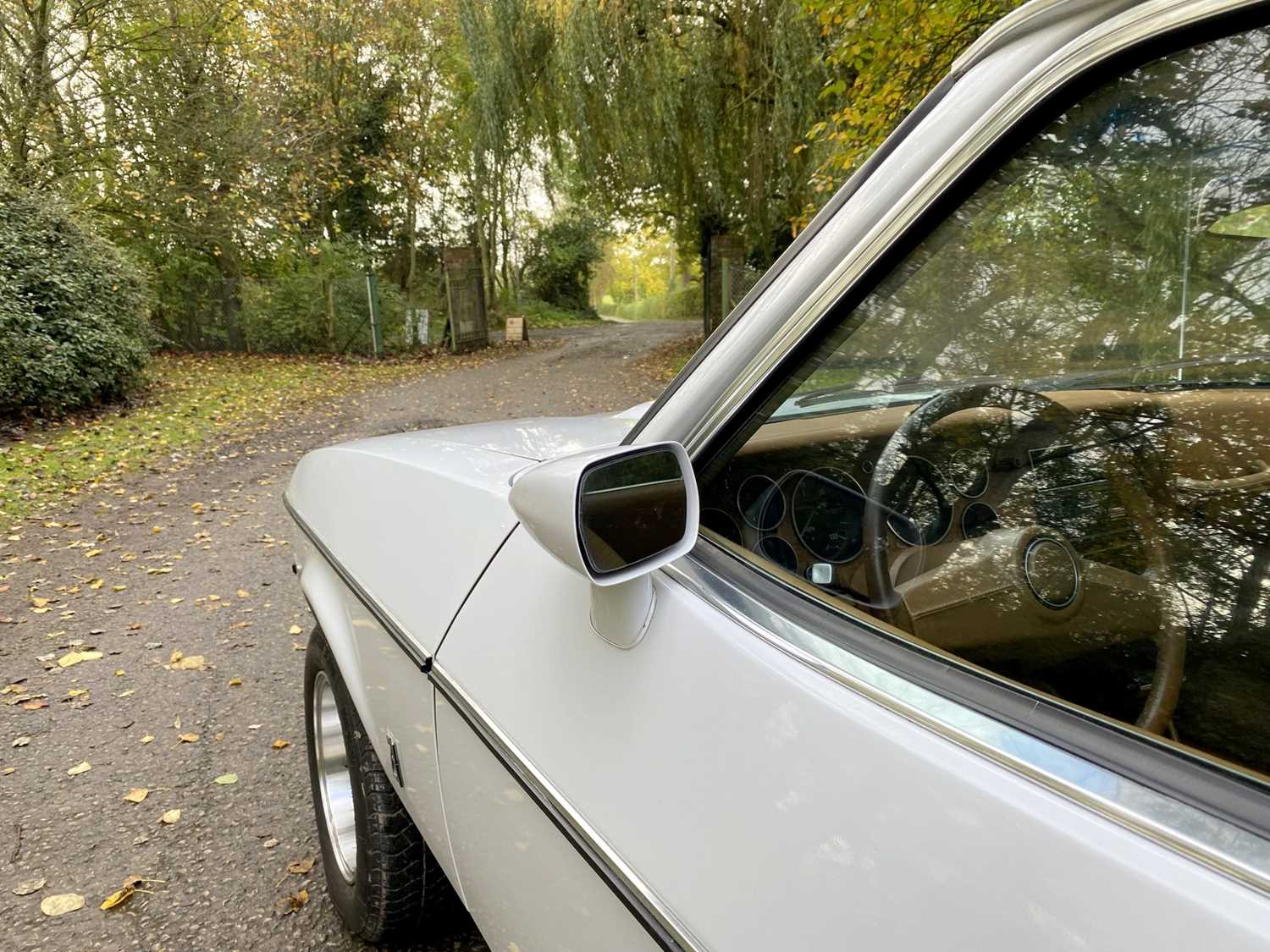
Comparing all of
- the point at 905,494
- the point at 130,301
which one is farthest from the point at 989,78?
the point at 130,301

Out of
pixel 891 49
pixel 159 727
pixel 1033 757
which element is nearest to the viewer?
pixel 1033 757

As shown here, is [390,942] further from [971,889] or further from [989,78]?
[989,78]

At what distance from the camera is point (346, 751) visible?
2.02 m

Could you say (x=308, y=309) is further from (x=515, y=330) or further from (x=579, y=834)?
(x=579, y=834)

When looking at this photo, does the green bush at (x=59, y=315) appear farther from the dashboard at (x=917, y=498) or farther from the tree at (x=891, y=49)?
the dashboard at (x=917, y=498)

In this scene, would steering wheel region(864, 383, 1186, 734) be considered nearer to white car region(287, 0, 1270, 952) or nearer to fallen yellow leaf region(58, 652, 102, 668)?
white car region(287, 0, 1270, 952)

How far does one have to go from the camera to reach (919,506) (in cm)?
105

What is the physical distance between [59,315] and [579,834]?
36.8 feet

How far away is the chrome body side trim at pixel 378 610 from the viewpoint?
60.7 inches

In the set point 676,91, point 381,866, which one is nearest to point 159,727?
point 381,866

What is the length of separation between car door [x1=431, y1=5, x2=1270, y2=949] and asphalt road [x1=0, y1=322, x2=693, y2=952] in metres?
1.70

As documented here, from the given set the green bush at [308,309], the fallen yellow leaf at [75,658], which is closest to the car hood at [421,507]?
the fallen yellow leaf at [75,658]

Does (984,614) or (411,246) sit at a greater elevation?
(411,246)

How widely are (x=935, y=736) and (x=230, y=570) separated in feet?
17.8
